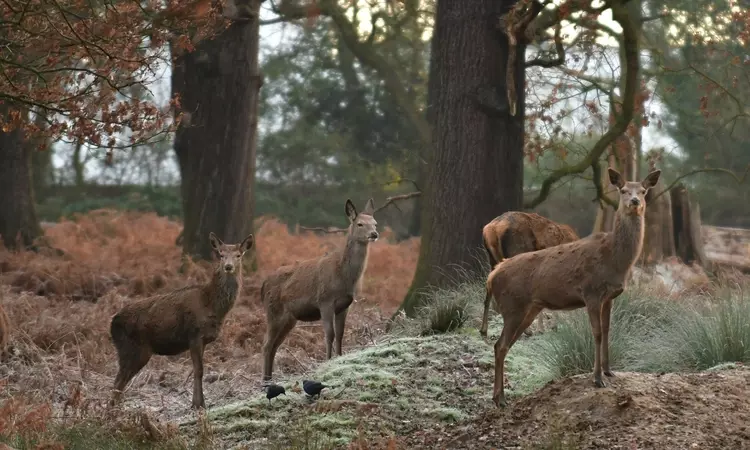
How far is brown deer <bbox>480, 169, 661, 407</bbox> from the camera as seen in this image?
803cm

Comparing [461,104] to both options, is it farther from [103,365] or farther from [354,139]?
[354,139]

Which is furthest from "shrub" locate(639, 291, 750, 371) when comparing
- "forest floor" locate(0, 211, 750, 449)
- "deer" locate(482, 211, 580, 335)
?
"deer" locate(482, 211, 580, 335)

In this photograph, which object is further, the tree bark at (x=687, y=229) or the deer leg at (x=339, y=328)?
the tree bark at (x=687, y=229)

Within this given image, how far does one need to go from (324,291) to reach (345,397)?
2114 millimetres

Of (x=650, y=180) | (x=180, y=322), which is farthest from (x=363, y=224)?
(x=650, y=180)

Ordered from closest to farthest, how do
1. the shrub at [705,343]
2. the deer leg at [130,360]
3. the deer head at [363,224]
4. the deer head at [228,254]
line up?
the shrub at [705,343]
the deer head at [228,254]
the deer leg at [130,360]
the deer head at [363,224]

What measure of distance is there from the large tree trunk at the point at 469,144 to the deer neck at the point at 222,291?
14.0 feet

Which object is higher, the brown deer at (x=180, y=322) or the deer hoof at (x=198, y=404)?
the brown deer at (x=180, y=322)

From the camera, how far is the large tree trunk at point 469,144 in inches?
558

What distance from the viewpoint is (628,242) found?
8.02 m

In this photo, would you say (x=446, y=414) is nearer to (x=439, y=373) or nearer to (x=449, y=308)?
(x=439, y=373)

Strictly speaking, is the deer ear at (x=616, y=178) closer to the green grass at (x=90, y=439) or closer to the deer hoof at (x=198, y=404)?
the green grass at (x=90, y=439)

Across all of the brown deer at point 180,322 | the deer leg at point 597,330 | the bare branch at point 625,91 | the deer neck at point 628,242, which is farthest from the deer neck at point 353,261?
the bare branch at point 625,91

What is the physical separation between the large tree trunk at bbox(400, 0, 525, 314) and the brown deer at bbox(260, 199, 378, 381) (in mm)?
2880
